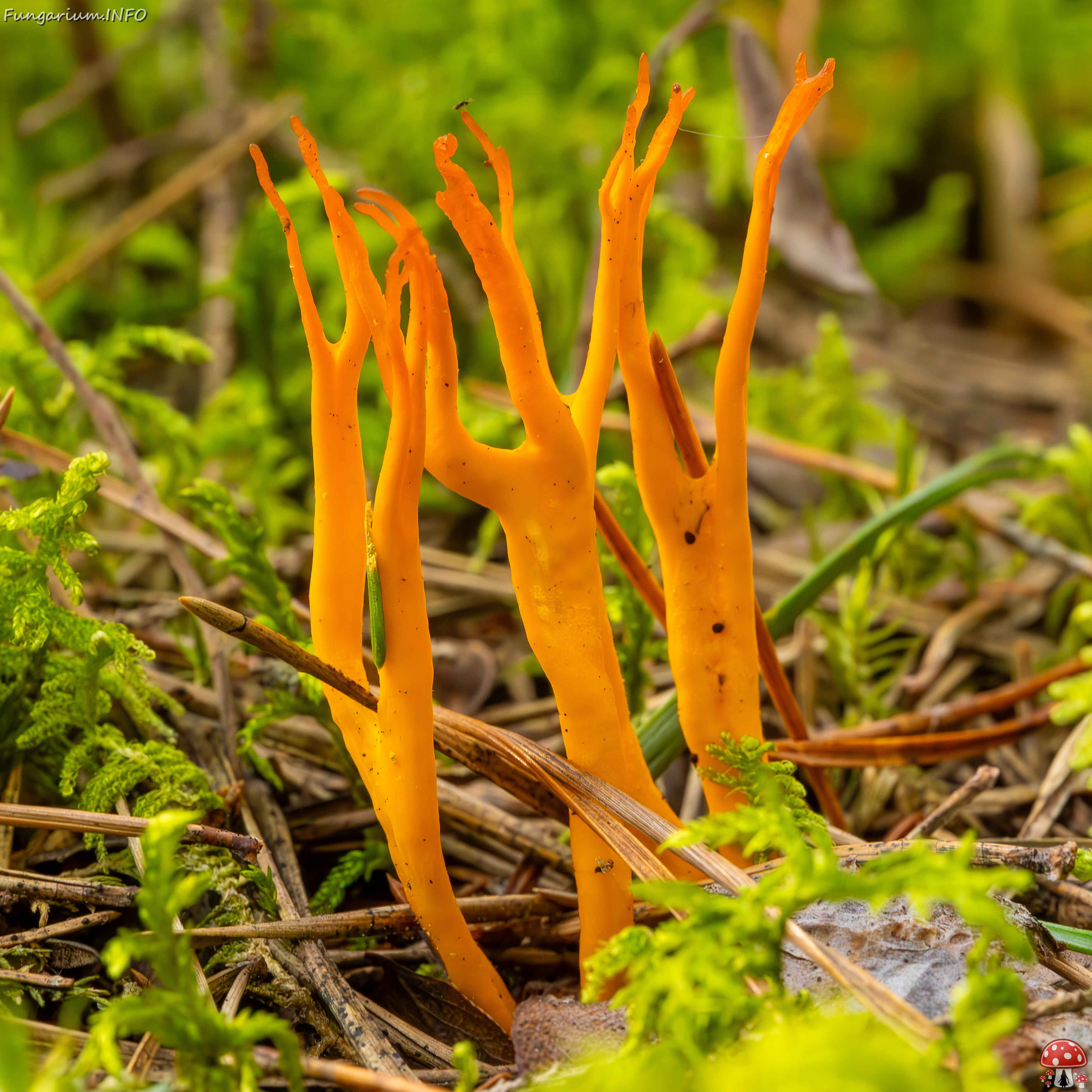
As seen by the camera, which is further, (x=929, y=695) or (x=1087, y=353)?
(x=1087, y=353)

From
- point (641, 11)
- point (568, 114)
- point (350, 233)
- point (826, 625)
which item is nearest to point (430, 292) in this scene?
point (350, 233)

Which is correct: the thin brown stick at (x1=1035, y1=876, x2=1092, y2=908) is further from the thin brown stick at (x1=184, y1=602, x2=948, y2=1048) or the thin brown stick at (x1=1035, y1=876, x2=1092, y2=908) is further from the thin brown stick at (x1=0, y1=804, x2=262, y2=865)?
the thin brown stick at (x1=0, y1=804, x2=262, y2=865)

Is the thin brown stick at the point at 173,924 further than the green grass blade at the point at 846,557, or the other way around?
the green grass blade at the point at 846,557

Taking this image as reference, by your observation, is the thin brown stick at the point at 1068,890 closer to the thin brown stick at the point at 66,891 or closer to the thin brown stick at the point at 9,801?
the thin brown stick at the point at 66,891

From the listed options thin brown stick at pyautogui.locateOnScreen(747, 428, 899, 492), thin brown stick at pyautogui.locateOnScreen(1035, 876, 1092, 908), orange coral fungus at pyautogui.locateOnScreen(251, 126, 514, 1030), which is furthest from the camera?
thin brown stick at pyautogui.locateOnScreen(747, 428, 899, 492)

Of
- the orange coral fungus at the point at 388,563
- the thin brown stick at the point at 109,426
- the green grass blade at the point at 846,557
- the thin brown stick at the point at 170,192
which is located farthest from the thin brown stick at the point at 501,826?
the thin brown stick at the point at 170,192

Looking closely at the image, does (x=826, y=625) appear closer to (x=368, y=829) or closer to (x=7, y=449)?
(x=368, y=829)

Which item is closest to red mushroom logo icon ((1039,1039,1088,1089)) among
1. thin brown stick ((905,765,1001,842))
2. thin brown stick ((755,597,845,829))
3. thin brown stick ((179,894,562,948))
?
thin brown stick ((905,765,1001,842))
